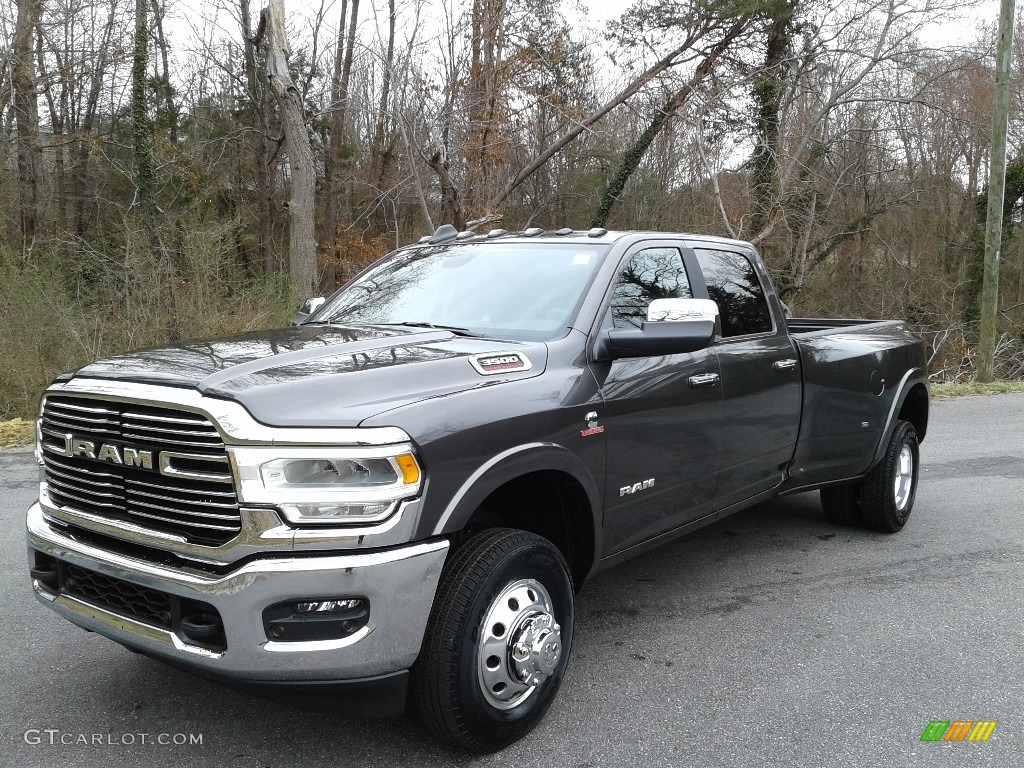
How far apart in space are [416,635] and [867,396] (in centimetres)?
382

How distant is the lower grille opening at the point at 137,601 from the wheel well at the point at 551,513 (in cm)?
102

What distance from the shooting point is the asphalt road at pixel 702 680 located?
118 inches

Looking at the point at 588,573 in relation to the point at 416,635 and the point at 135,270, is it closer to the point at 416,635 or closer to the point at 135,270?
the point at 416,635

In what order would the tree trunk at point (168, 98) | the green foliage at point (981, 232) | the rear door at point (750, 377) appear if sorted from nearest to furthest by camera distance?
the rear door at point (750, 377), the tree trunk at point (168, 98), the green foliage at point (981, 232)

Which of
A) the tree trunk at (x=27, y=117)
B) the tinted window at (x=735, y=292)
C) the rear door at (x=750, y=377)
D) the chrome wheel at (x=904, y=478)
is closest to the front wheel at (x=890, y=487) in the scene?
the chrome wheel at (x=904, y=478)

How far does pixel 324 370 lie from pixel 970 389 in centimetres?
1449

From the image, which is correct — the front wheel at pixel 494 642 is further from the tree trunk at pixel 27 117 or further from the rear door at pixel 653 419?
the tree trunk at pixel 27 117

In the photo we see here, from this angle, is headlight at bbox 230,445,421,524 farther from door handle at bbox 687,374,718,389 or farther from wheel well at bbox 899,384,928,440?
wheel well at bbox 899,384,928,440

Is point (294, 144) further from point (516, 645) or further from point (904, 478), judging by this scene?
point (516, 645)

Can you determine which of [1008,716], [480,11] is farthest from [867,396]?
[480,11]

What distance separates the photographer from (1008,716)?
10.8ft

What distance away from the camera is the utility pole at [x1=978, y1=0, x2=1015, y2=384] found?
50.4 ft

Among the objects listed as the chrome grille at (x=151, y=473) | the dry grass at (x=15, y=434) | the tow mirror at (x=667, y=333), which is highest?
the tow mirror at (x=667, y=333)

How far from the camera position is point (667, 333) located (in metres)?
3.39
